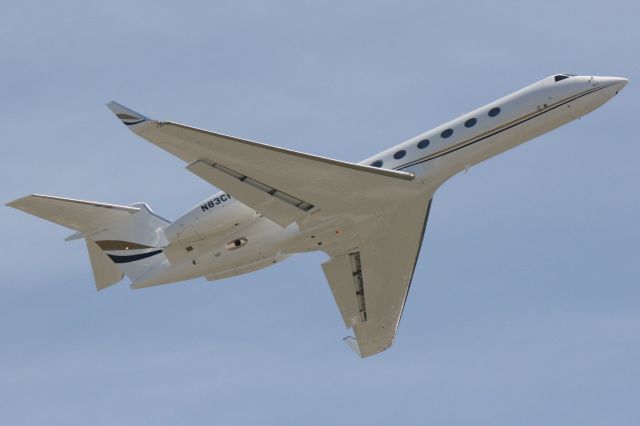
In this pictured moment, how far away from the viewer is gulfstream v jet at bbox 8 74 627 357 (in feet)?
98.4

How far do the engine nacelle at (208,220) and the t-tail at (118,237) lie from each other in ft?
6.99

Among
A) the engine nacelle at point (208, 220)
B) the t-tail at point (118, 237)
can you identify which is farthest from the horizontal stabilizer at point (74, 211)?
the engine nacelle at point (208, 220)

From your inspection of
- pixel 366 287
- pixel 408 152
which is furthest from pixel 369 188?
pixel 366 287

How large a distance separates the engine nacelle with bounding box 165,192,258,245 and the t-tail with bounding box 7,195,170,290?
83.9 inches

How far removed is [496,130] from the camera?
1227 inches

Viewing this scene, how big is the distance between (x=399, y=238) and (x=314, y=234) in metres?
3.08

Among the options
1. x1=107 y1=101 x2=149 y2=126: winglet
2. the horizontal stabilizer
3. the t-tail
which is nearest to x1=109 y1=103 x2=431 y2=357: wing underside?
x1=107 y1=101 x2=149 y2=126: winglet

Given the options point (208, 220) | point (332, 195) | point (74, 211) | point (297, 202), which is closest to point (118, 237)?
point (74, 211)

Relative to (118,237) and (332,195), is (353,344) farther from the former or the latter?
(118,237)

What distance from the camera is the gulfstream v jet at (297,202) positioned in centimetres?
2998

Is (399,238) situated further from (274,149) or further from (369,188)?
(274,149)

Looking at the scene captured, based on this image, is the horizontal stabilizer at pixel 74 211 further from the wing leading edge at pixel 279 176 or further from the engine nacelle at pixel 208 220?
the wing leading edge at pixel 279 176

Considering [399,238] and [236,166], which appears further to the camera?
[399,238]

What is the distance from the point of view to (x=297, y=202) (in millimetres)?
31391
